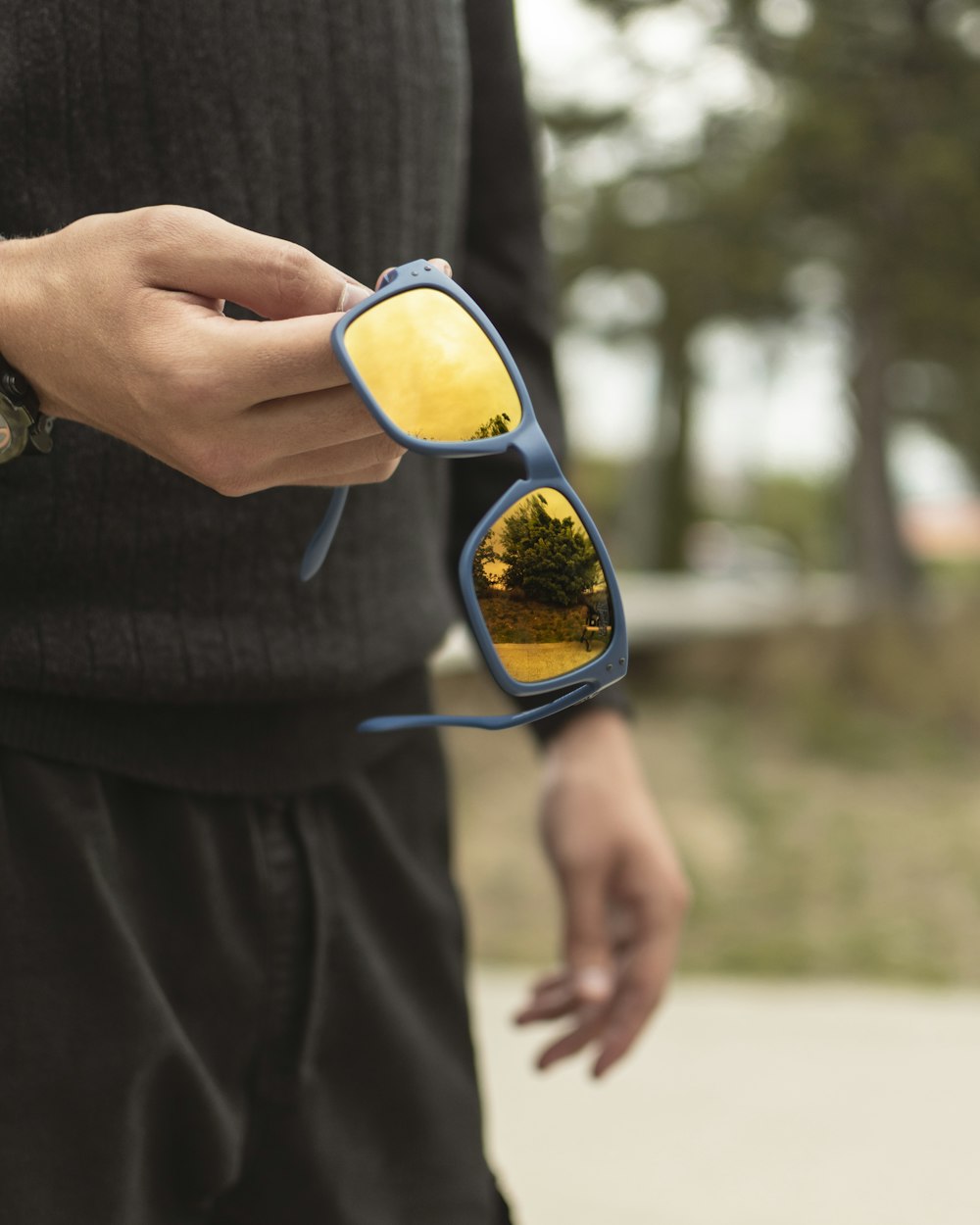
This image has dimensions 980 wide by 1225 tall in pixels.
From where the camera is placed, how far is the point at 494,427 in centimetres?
59

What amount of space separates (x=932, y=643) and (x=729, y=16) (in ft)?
12.9

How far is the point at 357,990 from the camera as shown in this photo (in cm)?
94

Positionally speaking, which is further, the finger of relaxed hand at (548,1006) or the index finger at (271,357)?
the finger of relaxed hand at (548,1006)

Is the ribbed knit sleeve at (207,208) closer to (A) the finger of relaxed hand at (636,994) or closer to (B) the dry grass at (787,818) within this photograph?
(A) the finger of relaxed hand at (636,994)

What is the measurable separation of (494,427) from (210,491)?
1.02 ft

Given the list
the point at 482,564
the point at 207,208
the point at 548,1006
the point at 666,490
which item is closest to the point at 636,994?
the point at 548,1006

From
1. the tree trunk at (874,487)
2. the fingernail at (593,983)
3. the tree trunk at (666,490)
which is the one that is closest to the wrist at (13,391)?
the fingernail at (593,983)

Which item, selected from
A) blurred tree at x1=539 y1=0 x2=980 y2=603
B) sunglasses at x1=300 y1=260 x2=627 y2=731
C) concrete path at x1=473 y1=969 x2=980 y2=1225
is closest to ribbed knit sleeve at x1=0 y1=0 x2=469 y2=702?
sunglasses at x1=300 y1=260 x2=627 y2=731

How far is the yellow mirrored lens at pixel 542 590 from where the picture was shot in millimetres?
635

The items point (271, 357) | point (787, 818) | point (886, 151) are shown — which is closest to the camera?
point (271, 357)

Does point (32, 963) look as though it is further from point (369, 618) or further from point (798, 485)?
point (798, 485)

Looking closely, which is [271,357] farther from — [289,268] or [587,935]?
[587,935]

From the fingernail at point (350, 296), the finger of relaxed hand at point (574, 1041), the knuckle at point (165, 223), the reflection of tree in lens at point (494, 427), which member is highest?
the knuckle at point (165, 223)

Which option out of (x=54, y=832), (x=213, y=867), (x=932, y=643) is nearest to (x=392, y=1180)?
(x=213, y=867)
